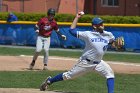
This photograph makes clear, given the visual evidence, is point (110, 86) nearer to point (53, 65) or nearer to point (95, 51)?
point (95, 51)

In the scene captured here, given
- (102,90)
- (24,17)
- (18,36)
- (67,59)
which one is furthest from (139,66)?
(24,17)

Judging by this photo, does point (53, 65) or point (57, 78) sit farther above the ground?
point (57, 78)

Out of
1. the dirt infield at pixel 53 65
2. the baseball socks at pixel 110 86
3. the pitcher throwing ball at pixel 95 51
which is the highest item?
the pitcher throwing ball at pixel 95 51

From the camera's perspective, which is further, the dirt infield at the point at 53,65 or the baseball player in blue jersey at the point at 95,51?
the dirt infield at the point at 53,65

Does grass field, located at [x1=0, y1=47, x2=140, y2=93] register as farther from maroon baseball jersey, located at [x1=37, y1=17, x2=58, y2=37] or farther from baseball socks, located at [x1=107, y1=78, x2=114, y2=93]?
maroon baseball jersey, located at [x1=37, y1=17, x2=58, y2=37]

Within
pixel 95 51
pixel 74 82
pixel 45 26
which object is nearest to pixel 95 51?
pixel 95 51

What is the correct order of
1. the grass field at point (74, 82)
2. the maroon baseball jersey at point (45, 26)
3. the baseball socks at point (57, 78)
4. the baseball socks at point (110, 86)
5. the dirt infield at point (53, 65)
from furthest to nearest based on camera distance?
the dirt infield at point (53, 65)
the maroon baseball jersey at point (45, 26)
the grass field at point (74, 82)
the baseball socks at point (57, 78)
the baseball socks at point (110, 86)

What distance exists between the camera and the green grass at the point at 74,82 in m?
11.7

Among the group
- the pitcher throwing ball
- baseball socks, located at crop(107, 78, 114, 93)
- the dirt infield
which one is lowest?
the dirt infield

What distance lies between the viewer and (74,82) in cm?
1280

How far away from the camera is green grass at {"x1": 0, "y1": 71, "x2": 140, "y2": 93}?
1170cm

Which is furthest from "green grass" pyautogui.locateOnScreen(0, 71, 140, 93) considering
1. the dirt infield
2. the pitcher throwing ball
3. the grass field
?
the dirt infield

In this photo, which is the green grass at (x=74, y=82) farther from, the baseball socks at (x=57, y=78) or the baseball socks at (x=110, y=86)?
the baseball socks at (x=110, y=86)

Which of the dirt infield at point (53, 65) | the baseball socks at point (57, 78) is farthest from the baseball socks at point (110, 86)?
the dirt infield at point (53, 65)
